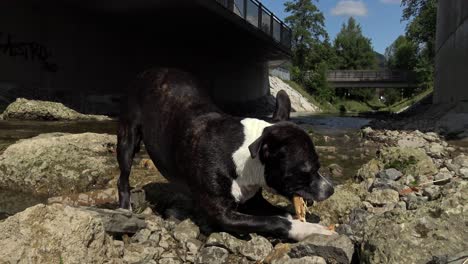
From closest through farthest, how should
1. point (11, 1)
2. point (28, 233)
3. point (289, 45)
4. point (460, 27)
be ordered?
point (28, 233)
point (11, 1)
point (460, 27)
point (289, 45)

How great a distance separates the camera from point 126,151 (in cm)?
563

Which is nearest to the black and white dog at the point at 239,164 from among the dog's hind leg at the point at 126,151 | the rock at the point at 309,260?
the rock at the point at 309,260

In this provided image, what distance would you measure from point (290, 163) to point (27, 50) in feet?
63.6

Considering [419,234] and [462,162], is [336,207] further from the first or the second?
[462,162]

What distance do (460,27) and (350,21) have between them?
11131cm

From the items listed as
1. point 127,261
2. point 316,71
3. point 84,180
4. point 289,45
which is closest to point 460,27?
point 289,45

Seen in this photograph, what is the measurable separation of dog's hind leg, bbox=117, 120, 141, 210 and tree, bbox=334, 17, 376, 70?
102 metres

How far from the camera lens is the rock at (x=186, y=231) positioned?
4.29m

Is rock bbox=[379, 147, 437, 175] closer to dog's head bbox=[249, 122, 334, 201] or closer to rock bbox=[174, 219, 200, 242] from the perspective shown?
dog's head bbox=[249, 122, 334, 201]

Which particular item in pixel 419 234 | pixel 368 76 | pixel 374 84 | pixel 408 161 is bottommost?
pixel 408 161

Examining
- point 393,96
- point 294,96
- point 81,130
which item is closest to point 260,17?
point 81,130

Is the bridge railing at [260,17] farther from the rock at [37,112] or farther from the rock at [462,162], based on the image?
the rock at [462,162]

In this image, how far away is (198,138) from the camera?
447cm

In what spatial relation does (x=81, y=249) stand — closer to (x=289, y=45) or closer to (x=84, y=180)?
(x=84, y=180)
